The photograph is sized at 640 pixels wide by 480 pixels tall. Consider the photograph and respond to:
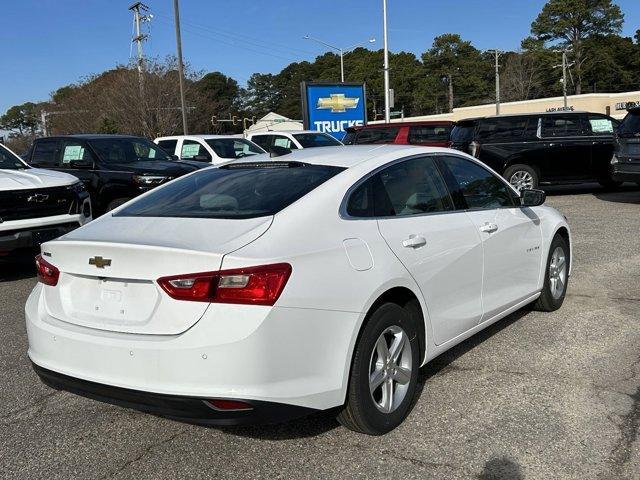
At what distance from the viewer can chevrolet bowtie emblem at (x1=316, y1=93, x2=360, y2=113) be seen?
2477 cm

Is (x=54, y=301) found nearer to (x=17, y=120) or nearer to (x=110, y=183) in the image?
(x=110, y=183)

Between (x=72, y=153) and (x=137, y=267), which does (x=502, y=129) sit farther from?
(x=137, y=267)

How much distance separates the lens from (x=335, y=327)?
9.60 ft

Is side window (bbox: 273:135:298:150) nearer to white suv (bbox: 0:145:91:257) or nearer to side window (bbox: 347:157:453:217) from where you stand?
white suv (bbox: 0:145:91:257)

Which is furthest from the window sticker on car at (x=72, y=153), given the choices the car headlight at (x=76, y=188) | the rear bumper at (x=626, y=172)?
the rear bumper at (x=626, y=172)

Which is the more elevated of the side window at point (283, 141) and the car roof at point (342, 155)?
the side window at point (283, 141)

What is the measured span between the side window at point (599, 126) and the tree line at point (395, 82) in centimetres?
2972

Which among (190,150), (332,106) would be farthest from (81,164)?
(332,106)

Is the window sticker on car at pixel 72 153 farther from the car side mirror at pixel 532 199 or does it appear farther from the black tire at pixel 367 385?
the black tire at pixel 367 385

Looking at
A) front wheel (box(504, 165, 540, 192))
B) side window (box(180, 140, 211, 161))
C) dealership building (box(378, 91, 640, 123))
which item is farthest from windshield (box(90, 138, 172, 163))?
dealership building (box(378, 91, 640, 123))

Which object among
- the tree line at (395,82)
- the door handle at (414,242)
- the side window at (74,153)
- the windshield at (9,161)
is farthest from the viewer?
the tree line at (395,82)

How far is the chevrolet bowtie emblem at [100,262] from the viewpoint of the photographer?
2.97m

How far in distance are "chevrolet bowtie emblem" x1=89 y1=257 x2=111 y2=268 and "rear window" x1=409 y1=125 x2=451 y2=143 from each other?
46.0 feet

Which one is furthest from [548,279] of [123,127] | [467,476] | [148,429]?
[123,127]
